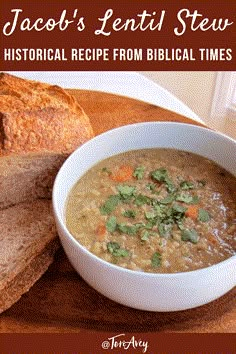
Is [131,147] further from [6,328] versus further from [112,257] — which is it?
[6,328]

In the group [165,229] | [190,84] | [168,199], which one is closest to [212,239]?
[165,229]

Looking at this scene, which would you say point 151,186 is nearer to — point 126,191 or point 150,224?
point 126,191

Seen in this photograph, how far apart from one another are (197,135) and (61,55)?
2.68ft

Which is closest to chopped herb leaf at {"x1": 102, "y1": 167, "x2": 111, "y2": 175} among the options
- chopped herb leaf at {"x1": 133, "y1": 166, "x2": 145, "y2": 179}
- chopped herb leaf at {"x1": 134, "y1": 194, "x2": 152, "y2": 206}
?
chopped herb leaf at {"x1": 133, "y1": 166, "x2": 145, "y2": 179}

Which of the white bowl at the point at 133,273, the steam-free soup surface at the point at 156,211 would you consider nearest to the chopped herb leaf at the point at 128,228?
the steam-free soup surface at the point at 156,211

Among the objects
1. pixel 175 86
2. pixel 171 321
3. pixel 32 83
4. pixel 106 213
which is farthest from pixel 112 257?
pixel 175 86

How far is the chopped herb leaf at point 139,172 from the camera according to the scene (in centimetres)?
264

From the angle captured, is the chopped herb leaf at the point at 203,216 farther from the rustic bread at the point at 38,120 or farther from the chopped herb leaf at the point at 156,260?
the rustic bread at the point at 38,120

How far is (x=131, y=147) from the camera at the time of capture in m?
2.86

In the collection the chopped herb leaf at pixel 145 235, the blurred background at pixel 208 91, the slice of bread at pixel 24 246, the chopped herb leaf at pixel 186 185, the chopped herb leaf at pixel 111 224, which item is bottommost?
the blurred background at pixel 208 91

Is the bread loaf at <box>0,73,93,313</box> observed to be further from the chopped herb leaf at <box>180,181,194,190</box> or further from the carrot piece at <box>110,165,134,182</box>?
the chopped herb leaf at <box>180,181,194,190</box>

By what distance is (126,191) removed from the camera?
2.53 meters

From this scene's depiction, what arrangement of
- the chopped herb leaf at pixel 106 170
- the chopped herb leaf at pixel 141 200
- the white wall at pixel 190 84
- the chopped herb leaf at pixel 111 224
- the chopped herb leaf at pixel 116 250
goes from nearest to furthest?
the chopped herb leaf at pixel 116 250, the chopped herb leaf at pixel 111 224, the chopped herb leaf at pixel 141 200, the chopped herb leaf at pixel 106 170, the white wall at pixel 190 84

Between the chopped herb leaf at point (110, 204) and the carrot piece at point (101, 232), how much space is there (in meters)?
0.08
